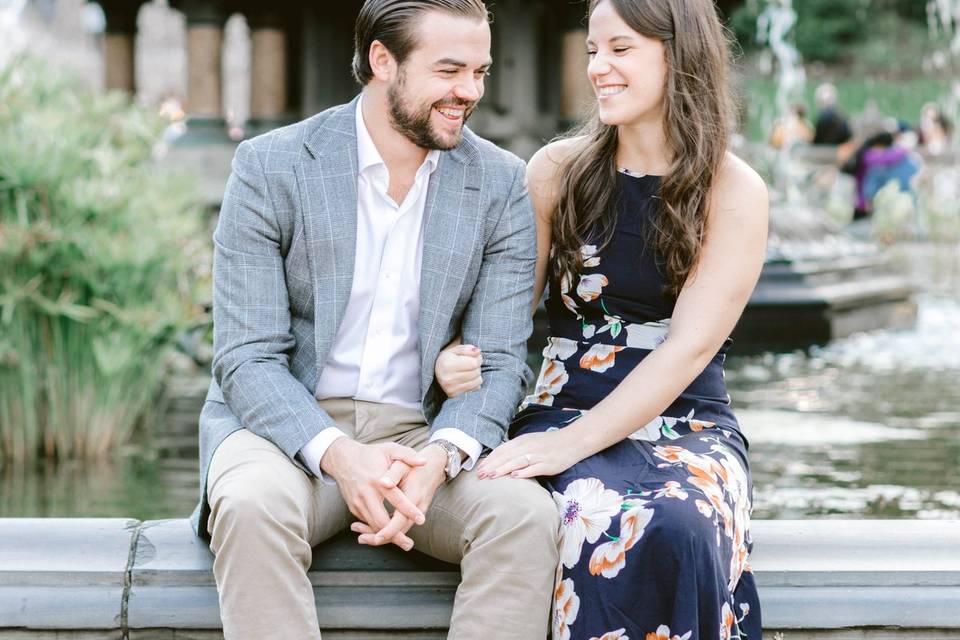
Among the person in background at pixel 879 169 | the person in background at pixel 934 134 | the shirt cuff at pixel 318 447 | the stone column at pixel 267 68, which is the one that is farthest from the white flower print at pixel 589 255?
the person in background at pixel 934 134

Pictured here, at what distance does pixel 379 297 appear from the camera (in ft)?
10.4

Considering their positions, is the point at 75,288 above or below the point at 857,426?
above

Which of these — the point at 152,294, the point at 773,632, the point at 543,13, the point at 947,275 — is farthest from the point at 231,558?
the point at 947,275

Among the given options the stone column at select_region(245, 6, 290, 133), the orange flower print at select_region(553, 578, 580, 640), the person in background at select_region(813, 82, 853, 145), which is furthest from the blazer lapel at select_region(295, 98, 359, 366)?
the person in background at select_region(813, 82, 853, 145)

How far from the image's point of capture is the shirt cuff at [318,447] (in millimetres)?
2922

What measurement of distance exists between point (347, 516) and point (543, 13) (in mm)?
8608

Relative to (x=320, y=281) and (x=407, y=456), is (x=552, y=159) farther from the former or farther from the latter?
(x=407, y=456)

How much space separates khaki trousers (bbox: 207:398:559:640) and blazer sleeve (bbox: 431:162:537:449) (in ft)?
0.71

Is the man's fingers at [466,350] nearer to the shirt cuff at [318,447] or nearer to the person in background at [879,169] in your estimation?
the shirt cuff at [318,447]

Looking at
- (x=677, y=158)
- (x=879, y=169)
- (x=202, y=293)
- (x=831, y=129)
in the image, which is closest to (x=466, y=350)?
(x=677, y=158)

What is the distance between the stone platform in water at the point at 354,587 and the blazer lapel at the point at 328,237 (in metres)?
0.49

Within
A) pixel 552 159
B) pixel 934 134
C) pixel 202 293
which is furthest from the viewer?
pixel 934 134

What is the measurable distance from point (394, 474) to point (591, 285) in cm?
74

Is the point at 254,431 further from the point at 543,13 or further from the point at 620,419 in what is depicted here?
the point at 543,13
